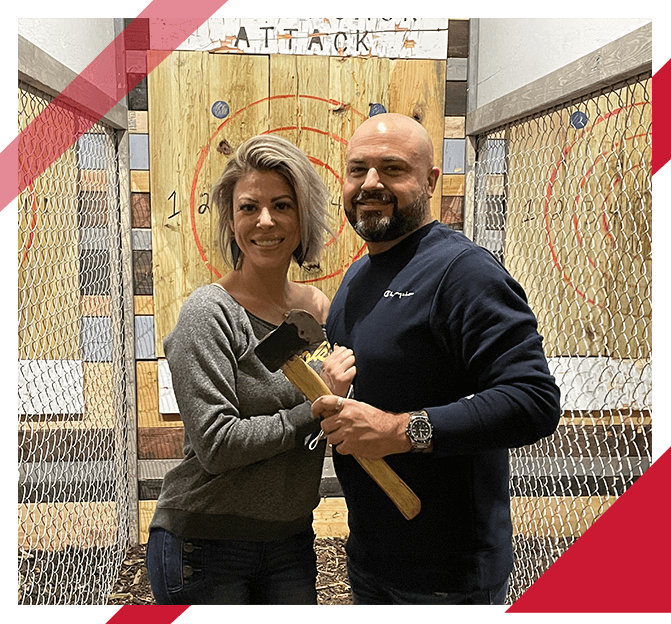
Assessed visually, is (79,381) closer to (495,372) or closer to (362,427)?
(362,427)

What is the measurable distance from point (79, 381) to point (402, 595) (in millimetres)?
1693

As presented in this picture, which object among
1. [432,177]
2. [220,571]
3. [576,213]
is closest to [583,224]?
[576,213]

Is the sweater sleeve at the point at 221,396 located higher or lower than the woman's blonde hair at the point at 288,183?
lower

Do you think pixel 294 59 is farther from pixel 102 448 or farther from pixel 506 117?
pixel 102 448

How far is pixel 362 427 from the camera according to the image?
1238 millimetres

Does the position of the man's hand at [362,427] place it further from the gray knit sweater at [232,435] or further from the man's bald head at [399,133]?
the man's bald head at [399,133]

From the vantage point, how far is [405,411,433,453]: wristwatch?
3.94 ft

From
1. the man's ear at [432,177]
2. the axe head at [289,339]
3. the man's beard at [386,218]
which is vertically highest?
the man's ear at [432,177]

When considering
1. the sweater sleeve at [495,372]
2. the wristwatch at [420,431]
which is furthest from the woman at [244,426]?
the sweater sleeve at [495,372]

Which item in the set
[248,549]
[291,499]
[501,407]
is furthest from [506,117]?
[248,549]

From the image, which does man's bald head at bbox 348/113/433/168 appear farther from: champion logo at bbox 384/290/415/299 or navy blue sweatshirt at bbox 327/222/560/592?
champion logo at bbox 384/290/415/299

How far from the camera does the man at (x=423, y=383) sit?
1193 millimetres

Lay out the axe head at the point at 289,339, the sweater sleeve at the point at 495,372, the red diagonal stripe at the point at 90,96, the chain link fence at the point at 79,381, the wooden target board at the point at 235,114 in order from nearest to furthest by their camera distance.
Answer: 1. the sweater sleeve at the point at 495,372
2. the axe head at the point at 289,339
3. the red diagonal stripe at the point at 90,96
4. the chain link fence at the point at 79,381
5. the wooden target board at the point at 235,114

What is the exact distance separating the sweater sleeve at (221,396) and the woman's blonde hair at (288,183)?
0.69ft
